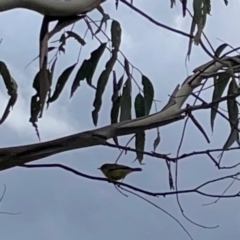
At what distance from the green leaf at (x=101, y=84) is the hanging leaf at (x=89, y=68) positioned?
0.02m

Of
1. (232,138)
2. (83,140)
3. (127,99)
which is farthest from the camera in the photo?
(127,99)

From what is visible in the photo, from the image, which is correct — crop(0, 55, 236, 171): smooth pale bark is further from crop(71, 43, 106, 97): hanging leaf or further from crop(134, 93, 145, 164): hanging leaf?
crop(71, 43, 106, 97): hanging leaf

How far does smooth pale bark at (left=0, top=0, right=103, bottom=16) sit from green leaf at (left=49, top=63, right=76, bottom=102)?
0.25 m

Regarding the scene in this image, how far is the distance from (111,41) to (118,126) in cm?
35

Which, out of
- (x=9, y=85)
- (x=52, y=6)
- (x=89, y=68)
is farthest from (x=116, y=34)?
(x=52, y=6)

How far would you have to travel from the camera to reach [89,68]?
1088 mm

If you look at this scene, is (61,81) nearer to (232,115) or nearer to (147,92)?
(147,92)

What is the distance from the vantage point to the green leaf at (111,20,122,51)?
111 centimetres

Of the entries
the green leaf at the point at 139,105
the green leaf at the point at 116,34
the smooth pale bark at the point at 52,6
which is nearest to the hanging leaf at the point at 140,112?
the green leaf at the point at 139,105

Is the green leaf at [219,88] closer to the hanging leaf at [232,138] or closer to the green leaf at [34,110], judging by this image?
the hanging leaf at [232,138]

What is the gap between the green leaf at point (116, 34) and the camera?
43.6 inches

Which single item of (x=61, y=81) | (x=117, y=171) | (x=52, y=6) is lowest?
(x=117, y=171)

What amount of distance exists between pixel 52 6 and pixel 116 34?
0.33 meters

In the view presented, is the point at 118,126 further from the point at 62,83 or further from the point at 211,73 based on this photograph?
the point at 62,83
